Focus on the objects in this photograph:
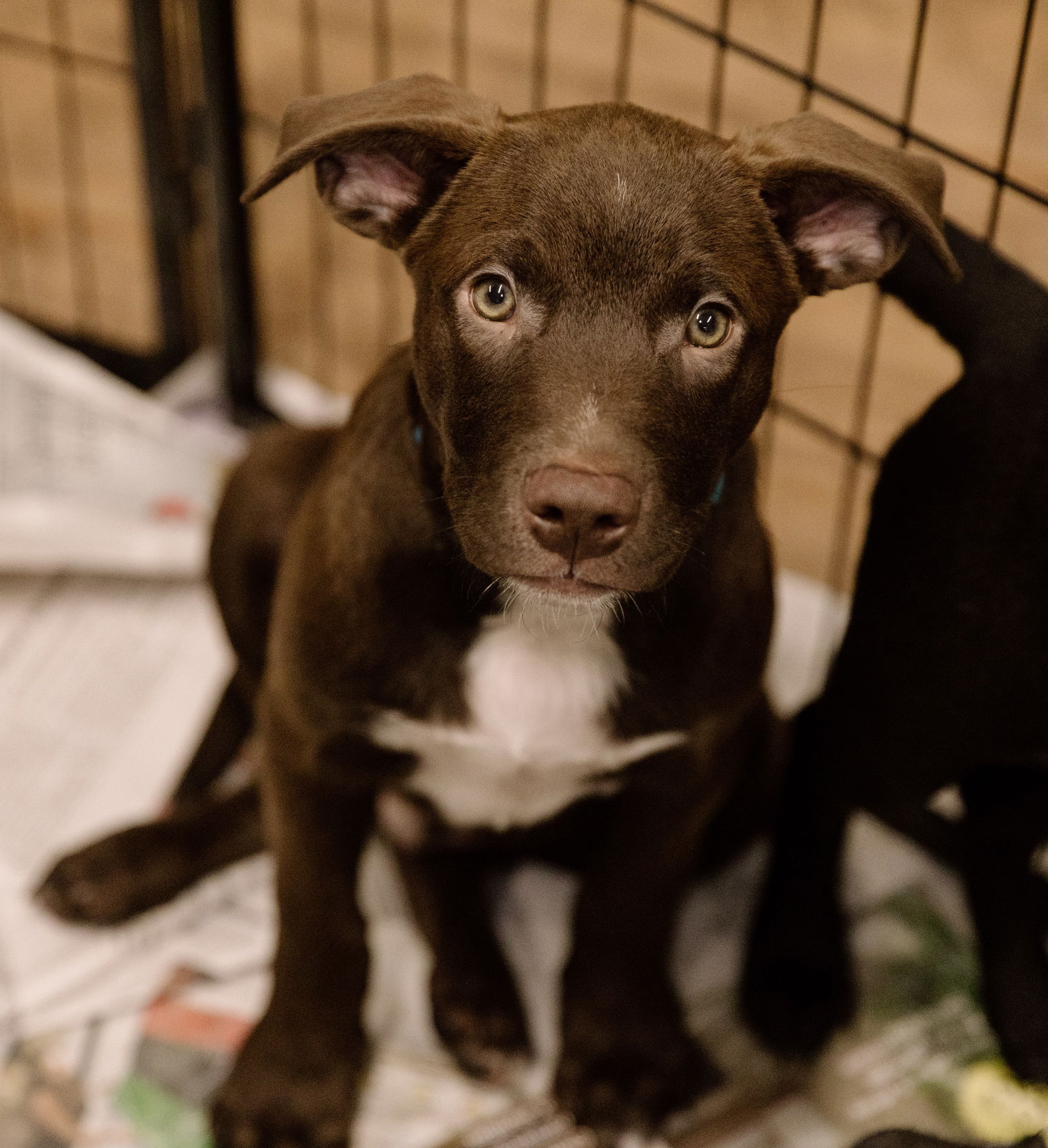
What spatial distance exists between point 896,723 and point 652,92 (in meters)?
2.43

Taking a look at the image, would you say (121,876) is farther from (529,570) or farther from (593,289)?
(593,289)

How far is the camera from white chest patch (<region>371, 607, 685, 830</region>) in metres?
1.47

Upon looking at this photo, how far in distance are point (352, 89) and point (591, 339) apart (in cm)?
251

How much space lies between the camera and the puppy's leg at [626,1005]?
5.68 ft

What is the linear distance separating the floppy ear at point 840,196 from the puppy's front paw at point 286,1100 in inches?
42.8

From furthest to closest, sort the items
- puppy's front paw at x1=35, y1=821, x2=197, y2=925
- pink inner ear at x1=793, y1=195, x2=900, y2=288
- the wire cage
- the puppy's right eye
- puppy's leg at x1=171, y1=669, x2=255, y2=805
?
1. the wire cage
2. puppy's leg at x1=171, y1=669, x2=255, y2=805
3. puppy's front paw at x1=35, y1=821, x2=197, y2=925
4. pink inner ear at x1=793, y1=195, x2=900, y2=288
5. the puppy's right eye

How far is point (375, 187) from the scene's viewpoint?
54.6 inches

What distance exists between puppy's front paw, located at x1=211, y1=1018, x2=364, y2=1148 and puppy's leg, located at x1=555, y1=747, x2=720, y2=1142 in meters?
0.28

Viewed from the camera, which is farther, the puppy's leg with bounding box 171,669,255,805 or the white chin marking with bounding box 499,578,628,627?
the puppy's leg with bounding box 171,669,255,805

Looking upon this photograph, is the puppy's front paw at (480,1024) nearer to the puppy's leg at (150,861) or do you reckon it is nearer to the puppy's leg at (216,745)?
the puppy's leg at (150,861)

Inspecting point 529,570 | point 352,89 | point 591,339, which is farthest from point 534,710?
point 352,89

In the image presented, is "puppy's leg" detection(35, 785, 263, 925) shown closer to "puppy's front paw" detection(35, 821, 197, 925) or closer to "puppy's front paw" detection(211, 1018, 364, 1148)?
"puppy's front paw" detection(35, 821, 197, 925)

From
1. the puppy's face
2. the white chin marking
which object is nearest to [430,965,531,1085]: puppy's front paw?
the white chin marking

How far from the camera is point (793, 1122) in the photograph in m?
1.77
